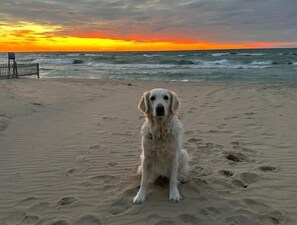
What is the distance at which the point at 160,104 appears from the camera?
4527 millimetres

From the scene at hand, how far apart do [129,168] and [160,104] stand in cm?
160

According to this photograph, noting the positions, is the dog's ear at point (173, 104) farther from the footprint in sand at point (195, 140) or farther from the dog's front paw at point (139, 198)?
the footprint in sand at point (195, 140)

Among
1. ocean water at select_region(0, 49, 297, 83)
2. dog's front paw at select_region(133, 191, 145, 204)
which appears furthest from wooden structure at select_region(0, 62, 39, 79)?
dog's front paw at select_region(133, 191, 145, 204)

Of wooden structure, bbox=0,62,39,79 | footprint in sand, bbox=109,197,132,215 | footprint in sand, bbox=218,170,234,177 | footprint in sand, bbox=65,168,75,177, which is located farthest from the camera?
wooden structure, bbox=0,62,39,79

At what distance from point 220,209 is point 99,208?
149 cm

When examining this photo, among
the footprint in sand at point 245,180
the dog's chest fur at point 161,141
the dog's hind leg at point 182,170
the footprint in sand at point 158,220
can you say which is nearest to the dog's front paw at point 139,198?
the footprint in sand at point 158,220

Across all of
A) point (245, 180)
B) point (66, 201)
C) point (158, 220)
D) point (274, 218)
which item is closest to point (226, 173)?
point (245, 180)

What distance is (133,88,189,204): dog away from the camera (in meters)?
4.52

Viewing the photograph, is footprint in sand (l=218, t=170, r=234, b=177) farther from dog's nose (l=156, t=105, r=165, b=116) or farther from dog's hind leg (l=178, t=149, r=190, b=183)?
dog's nose (l=156, t=105, r=165, b=116)

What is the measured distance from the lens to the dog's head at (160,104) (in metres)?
4.51

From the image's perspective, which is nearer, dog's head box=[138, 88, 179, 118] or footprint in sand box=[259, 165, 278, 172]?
dog's head box=[138, 88, 179, 118]

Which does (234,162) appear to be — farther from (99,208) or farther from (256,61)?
(256,61)

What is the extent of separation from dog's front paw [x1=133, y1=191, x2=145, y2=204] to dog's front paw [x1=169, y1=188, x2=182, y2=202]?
361mm

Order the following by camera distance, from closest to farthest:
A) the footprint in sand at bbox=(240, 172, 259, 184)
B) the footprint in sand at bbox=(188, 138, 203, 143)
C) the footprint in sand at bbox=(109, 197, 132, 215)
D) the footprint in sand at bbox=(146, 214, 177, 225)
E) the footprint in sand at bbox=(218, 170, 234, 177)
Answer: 1. the footprint in sand at bbox=(146, 214, 177, 225)
2. the footprint in sand at bbox=(109, 197, 132, 215)
3. the footprint in sand at bbox=(240, 172, 259, 184)
4. the footprint in sand at bbox=(218, 170, 234, 177)
5. the footprint in sand at bbox=(188, 138, 203, 143)
